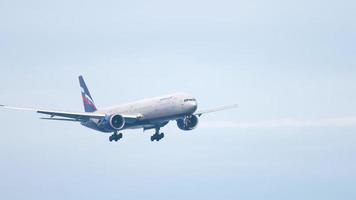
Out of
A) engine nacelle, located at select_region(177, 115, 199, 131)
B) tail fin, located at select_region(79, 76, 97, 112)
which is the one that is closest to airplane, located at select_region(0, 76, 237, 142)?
engine nacelle, located at select_region(177, 115, 199, 131)

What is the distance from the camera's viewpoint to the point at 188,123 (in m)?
144

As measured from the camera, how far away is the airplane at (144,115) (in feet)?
446

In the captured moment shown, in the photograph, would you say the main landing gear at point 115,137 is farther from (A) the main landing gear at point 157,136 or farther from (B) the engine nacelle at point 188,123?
(B) the engine nacelle at point 188,123

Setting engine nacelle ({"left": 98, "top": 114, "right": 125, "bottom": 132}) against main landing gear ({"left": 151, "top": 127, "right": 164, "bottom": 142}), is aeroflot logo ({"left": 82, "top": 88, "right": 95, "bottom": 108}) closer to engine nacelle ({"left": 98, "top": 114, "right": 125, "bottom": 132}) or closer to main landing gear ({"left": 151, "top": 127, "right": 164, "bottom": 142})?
main landing gear ({"left": 151, "top": 127, "right": 164, "bottom": 142})

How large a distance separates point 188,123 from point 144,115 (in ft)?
29.5

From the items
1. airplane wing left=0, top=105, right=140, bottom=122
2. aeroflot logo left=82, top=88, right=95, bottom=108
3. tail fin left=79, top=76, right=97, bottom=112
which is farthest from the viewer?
aeroflot logo left=82, top=88, right=95, bottom=108

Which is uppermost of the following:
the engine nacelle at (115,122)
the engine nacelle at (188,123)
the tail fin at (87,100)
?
the tail fin at (87,100)

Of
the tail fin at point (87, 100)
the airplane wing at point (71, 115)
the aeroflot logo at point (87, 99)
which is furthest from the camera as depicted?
the aeroflot logo at point (87, 99)

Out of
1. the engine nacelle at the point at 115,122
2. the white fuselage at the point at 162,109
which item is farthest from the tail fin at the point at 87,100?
the engine nacelle at the point at 115,122

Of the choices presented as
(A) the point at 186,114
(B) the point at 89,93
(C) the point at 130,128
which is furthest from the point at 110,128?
(B) the point at 89,93

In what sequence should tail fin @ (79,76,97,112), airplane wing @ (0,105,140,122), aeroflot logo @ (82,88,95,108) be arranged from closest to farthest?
airplane wing @ (0,105,140,122) < tail fin @ (79,76,97,112) < aeroflot logo @ (82,88,95,108)

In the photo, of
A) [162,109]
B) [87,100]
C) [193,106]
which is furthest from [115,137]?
[87,100]

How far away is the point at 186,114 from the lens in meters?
137

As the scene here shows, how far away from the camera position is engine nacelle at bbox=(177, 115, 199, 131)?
143875 millimetres
